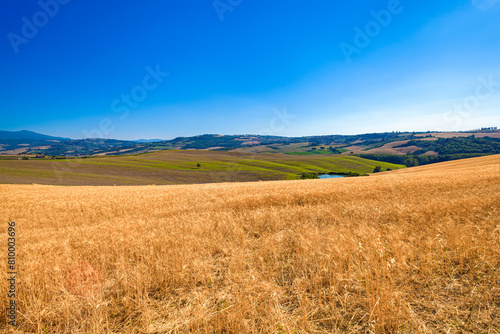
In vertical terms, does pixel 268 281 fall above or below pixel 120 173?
above

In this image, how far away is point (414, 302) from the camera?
3111mm

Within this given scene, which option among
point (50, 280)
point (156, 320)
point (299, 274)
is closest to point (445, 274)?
point (299, 274)

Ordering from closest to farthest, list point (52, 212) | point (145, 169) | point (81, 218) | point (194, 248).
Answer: point (194, 248) → point (81, 218) → point (52, 212) → point (145, 169)

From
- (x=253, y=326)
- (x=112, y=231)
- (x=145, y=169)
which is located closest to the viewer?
(x=253, y=326)

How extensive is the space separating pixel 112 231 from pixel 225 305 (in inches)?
242

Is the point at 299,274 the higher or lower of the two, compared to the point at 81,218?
higher

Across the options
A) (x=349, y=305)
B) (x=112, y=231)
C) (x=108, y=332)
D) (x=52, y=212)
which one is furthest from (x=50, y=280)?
(x=52, y=212)

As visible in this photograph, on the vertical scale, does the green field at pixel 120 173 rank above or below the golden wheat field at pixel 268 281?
below

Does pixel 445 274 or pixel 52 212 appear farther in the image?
pixel 52 212

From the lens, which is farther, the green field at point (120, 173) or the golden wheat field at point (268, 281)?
the green field at point (120, 173)

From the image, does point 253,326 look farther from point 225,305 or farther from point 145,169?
point 145,169

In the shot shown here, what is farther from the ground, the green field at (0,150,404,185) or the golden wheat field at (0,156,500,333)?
the golden wheat field at (0,156,500,333)

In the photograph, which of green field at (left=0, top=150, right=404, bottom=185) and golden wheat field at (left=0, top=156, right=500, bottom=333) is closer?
golden wheat field at (left=0, top=156, right=500, bottom=333)

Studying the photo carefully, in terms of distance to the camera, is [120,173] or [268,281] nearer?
[268,281]
